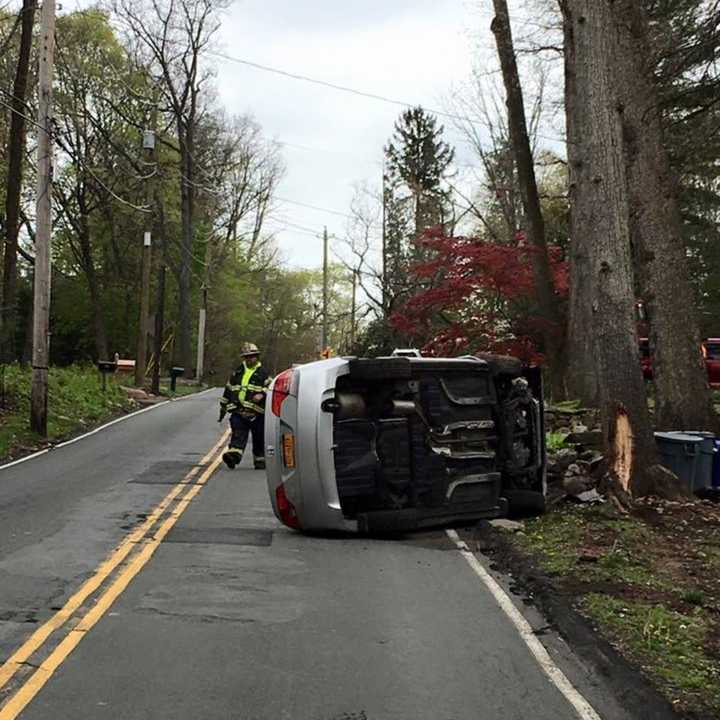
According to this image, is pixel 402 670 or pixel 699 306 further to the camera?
pixel 699 306

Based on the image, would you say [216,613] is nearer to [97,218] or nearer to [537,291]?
[537,291]

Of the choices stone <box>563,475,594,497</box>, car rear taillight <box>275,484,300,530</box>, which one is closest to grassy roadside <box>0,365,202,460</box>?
car rear taillight <box>275,484,300,530</box>

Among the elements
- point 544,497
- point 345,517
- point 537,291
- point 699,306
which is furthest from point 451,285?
point 699,306

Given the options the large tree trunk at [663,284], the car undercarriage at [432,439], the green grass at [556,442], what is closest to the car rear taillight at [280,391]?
the car undercarriage at [432,439]

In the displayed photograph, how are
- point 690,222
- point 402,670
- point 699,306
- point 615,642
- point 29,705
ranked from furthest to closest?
point 699,306
point 690,222
point 615,642
point 402,670
point 29,705

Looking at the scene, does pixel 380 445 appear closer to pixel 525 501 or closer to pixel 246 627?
pixel 525 501

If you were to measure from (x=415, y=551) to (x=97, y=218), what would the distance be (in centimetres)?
4525

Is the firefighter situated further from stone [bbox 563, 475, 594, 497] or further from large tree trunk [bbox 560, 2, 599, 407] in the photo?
large tree trunk [bbox 560, 2, 599, 407]

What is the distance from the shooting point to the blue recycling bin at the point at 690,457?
11.5 meters

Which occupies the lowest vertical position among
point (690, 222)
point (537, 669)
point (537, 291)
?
point (537, 669)

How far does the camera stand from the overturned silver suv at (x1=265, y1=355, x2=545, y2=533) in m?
9.19

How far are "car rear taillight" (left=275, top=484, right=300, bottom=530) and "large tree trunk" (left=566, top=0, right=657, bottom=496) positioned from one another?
3805 mm

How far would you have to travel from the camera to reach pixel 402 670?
5.50m

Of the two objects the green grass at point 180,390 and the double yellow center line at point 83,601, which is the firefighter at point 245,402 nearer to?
the double yellow center line at point 83,601
